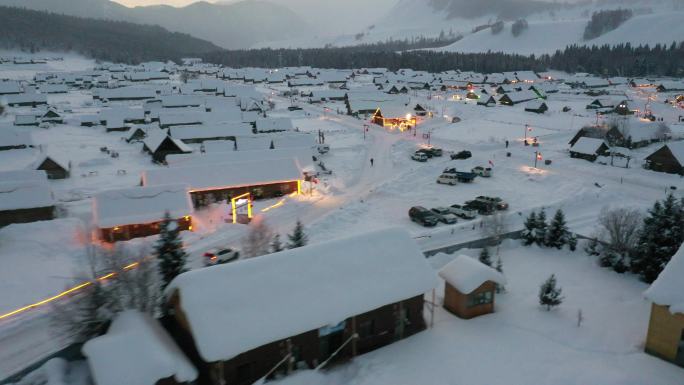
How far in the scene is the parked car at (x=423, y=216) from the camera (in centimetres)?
3347

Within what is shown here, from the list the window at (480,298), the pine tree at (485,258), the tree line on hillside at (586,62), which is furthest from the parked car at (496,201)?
the tree line on hillside at (586,62)

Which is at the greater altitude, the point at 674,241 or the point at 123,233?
the point at 674,241

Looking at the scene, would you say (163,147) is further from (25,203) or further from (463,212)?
(463,212)

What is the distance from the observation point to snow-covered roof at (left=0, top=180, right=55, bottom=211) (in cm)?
3209

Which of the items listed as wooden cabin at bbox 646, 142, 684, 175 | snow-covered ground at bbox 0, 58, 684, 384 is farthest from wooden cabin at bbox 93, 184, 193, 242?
wooden cabin at bbox 646, 142, 684, 175

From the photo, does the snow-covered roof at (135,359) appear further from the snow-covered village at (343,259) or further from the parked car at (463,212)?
the parked car at (463,212)

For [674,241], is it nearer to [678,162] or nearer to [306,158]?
[678,162]

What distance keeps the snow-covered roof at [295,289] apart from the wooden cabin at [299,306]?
1.4 inches

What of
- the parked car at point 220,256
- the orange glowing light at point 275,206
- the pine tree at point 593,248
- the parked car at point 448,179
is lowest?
the parked car at point 220,256

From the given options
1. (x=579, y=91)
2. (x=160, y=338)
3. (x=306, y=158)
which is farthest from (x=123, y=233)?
(x=579, y=91)

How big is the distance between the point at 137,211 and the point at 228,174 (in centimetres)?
960

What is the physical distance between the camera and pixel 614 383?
637 inches

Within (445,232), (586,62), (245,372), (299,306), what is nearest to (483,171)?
(445,232)

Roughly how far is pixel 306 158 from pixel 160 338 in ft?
107
